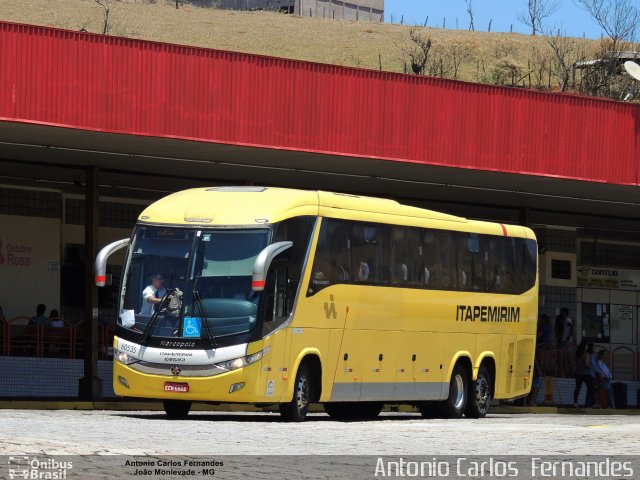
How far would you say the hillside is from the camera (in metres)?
112

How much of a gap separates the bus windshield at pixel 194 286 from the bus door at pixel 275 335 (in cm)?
28

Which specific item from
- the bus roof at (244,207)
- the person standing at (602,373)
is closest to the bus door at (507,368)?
the bus roof at (244,207)

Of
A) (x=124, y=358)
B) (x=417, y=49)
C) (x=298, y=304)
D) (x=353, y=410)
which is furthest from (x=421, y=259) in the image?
(x=417, y=49)

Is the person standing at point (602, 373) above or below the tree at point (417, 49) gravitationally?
below

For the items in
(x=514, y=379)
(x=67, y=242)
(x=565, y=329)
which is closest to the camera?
(x=514, y=379)

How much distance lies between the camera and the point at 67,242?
37062 millimetres

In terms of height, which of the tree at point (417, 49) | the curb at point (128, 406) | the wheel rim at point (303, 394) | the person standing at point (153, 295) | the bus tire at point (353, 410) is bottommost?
the curb at point (128, 406)

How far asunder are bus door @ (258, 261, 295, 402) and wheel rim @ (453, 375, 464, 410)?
5816 mm

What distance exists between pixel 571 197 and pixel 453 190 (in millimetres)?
3221

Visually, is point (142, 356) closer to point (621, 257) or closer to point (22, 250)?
point (22, 250)

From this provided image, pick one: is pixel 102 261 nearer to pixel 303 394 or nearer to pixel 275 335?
pixel 275 335

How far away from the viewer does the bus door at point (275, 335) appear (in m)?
21.6

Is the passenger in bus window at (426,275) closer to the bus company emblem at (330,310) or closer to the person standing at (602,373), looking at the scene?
the bus company emblem at (330,310)

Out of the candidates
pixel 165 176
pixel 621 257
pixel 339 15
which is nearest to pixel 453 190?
pixel 165 176
